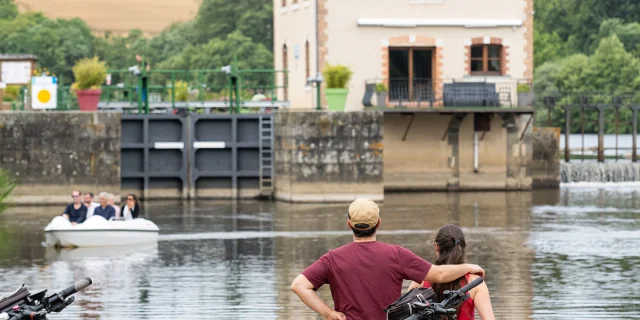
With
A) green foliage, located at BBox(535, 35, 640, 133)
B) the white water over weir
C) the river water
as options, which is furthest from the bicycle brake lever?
green foliage, located at BBox(535, 35, 640, 133)

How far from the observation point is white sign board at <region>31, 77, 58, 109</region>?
34.9 m

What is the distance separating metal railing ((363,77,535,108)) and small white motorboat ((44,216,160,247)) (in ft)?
47.1

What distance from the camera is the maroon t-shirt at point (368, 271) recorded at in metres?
7.48

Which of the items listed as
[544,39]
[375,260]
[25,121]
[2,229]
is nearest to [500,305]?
[375,260]

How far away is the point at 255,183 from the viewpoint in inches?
1427

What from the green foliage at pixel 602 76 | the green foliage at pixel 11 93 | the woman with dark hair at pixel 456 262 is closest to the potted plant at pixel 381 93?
the green foliage at pixel 11 93

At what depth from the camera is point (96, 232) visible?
22.9m

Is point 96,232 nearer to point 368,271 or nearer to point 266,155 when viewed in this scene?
point 266,155

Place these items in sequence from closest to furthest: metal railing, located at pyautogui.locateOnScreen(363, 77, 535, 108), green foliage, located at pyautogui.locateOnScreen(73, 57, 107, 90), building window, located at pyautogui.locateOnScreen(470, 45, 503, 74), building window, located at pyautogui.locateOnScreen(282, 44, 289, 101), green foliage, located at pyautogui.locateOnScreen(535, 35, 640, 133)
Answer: green foliage, located at pyautogui.locateOnScreen(73, 57, 107, 90), metal railing, located at pyautogui.locateOnScreen(363, 77, 535, 108), building window, located at pyautogui.locateOnScreen(470, 45, 503, 74), building window, located at pyautogui.locateOnScreen(282, 44, 289, 101), green foliage, located at pyautogui.locateOnScreen(535, 35, 640, 133)

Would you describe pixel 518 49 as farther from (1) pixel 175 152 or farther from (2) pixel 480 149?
(1) pixel 175 152

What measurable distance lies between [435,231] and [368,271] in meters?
8.10

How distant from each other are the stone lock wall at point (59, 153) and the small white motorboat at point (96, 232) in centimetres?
1083

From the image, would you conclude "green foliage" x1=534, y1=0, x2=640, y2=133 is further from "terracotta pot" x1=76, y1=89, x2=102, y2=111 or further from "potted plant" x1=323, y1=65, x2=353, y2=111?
"terracotta pot" x1=76, y1=89, x2=102, y2=111

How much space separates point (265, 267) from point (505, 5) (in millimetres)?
20602
